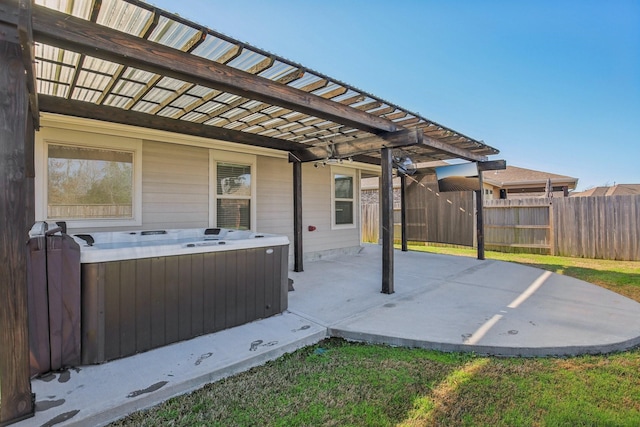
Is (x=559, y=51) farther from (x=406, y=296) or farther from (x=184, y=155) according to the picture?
(x=184, y=155)

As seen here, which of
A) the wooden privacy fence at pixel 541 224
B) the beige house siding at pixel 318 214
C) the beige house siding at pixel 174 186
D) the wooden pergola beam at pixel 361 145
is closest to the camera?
the wooden pergola beam at pixel 361 145

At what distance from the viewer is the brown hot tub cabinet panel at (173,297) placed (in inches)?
96.6

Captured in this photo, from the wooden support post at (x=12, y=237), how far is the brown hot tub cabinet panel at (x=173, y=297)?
664mm

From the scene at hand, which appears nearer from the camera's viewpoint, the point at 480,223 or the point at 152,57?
the point at 152,57

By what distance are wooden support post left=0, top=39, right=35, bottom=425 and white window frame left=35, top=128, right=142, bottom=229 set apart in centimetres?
272

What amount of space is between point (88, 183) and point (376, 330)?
428cm

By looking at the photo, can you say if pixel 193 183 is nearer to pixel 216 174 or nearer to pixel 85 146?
pixel 216 174

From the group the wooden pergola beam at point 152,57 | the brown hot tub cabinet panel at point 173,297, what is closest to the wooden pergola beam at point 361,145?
the wooden pergola beam at point 152,57

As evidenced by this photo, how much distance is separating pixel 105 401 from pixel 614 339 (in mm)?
4332

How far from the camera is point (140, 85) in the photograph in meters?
3.21

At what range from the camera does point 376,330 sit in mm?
3150

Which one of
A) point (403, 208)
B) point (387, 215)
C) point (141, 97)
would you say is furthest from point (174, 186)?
point (403, 208)

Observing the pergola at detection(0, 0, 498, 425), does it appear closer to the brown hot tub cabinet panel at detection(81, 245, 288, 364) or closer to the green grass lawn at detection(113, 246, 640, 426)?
the brown hot tub cabinet panel at detection(81, 245, 288, 364)

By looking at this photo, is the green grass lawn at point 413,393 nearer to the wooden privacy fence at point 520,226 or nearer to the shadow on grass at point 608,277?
the shadow on grass at point 608,277
